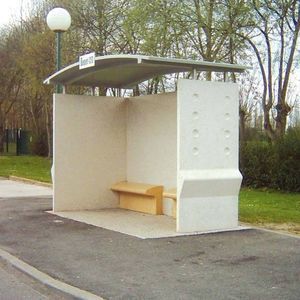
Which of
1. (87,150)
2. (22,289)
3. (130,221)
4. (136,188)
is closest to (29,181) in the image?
(87,150)

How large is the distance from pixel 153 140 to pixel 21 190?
7216 millimetres

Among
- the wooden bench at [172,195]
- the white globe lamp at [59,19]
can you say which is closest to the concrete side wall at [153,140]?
the wooden bench at [172,195]

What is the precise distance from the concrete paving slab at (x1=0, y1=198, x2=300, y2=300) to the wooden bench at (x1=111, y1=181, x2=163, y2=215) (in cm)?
166

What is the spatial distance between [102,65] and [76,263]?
4554 millimetres

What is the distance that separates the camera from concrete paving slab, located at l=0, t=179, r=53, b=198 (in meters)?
17.1

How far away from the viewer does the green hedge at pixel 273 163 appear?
1912cm

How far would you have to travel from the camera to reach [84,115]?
12953 mm

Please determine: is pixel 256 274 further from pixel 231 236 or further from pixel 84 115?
pixel 84 115

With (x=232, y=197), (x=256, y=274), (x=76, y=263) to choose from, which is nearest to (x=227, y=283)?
(x=256, y=274)

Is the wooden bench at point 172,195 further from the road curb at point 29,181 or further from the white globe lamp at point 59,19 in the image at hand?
the road curb at point 29,181

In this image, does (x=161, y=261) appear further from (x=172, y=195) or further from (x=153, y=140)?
(x=153, y=140)

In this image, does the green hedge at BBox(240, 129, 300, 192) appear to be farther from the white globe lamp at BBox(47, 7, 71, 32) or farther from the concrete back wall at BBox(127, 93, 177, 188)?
the white globe lamp at BBox(47, 7, 71, 32)

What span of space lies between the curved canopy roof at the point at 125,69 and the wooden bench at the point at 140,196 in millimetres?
2198

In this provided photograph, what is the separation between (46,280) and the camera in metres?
7.06
